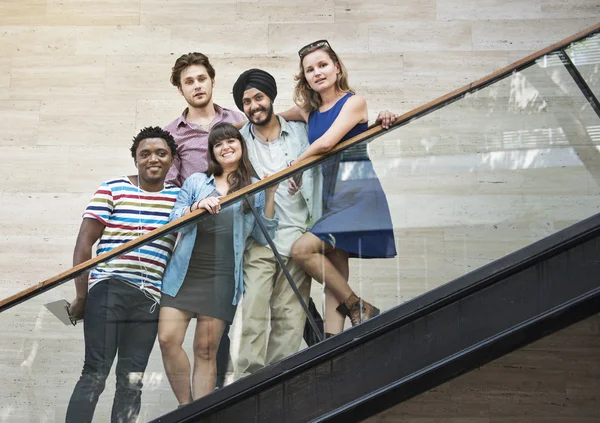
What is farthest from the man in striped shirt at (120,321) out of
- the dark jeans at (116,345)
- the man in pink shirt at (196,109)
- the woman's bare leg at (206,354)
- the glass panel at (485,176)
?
the man in pink shirt at (196,109)

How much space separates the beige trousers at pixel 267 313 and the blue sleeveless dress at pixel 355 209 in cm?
27

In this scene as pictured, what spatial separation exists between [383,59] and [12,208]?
3.09 meters

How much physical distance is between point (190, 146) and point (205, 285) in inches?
66.3

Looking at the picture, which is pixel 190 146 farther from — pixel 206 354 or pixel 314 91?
pixel 206 354

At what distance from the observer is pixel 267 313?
15.2ft

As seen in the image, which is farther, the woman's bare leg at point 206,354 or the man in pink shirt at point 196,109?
the man in pink shirt at point 196,109

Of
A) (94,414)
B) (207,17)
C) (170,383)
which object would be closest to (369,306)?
(170,383)

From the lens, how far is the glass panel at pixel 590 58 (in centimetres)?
496

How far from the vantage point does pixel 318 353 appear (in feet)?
14.9

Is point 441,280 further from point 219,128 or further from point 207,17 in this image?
point 207,17

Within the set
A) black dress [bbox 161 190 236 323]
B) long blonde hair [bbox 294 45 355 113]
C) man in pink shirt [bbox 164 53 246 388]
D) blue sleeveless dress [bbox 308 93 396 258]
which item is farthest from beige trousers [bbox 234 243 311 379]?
man in pink shirt [bbox 164 53 246 388]

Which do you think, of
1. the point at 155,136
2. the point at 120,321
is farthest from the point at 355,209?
the point at 155,136

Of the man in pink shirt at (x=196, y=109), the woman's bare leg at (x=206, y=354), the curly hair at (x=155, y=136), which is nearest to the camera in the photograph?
the woman's bare leg at (x=206, y=354)

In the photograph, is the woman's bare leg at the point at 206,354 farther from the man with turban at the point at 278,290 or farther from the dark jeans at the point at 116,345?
the dark jeans at the point at 116,345
